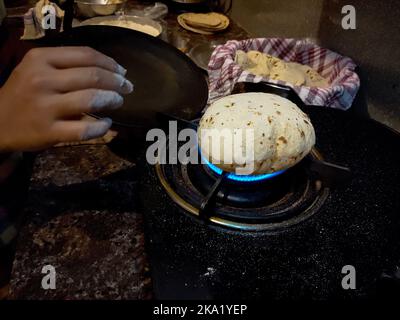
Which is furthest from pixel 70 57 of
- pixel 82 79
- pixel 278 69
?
pixel 278 69

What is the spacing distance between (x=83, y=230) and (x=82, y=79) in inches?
12.9

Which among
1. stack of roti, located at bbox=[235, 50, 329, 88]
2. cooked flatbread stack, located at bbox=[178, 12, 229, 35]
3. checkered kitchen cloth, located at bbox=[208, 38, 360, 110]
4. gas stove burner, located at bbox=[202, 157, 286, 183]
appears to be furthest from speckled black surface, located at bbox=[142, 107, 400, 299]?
cooked flatbread stack, located at bbox=[178, 12, 229, 35]

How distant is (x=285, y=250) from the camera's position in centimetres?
67

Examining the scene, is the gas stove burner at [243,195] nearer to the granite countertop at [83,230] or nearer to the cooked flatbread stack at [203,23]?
the granite countertop at [83,230]

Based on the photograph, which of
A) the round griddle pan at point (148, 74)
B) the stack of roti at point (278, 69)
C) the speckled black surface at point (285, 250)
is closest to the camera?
the speckled black surface at point (285, 250)

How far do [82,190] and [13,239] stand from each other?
439mm

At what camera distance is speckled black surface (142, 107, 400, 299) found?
2.01ft

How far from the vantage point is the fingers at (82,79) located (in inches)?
28.1

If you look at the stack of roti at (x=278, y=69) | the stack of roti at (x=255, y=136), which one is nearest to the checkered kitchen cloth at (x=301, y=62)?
the stack of roti at (x=278, y=69)

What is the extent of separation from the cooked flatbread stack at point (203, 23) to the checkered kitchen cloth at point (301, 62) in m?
0.49

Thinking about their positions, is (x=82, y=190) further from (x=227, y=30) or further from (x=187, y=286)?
(x=227, y=30)

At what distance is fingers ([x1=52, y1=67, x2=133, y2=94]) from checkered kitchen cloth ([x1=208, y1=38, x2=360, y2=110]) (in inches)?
20.3
